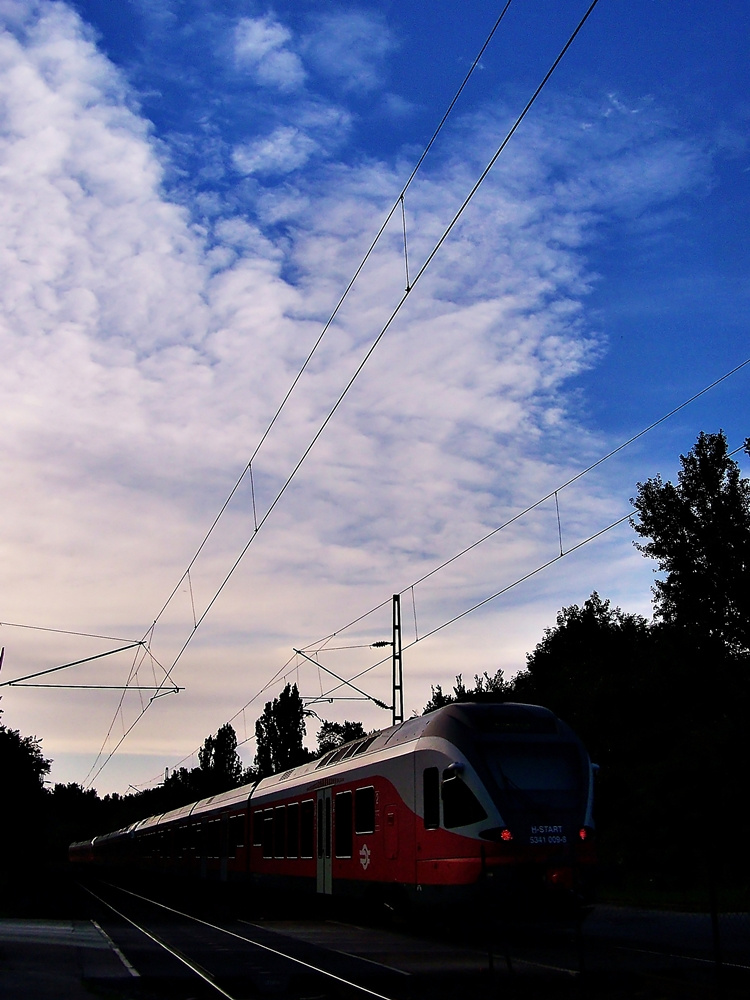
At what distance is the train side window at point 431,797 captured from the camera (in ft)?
55.4

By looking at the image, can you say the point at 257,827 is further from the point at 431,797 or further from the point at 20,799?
the point at 20,799

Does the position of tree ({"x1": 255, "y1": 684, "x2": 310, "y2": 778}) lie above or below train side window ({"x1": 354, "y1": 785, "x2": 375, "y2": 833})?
above

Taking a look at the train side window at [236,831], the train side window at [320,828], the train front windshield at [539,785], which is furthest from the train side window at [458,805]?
the train side window at [236,831]

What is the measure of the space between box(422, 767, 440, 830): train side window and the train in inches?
0.8

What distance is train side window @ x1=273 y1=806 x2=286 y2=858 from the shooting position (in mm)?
26531

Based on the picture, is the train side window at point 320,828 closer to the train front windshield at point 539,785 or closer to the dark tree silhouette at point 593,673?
the train front windshield at point 539,785

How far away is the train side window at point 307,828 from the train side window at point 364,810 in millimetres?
3499

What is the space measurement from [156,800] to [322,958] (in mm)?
147035

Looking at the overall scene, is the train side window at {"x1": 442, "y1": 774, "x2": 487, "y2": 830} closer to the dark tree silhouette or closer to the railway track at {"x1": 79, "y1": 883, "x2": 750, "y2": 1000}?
the railway track at {"x1": 79, "y1": 883, "x2": 750, "y2": 1000}

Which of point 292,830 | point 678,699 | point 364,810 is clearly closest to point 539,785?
point 364,810

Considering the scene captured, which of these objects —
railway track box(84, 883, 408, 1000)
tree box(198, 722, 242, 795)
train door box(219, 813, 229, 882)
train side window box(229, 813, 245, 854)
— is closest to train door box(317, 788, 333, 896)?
railway track box(84, 883, 408, 1000)

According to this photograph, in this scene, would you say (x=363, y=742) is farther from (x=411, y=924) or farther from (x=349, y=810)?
(x=411, y=924)

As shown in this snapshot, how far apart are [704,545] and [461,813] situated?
36.6 m

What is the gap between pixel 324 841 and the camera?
882 inches
